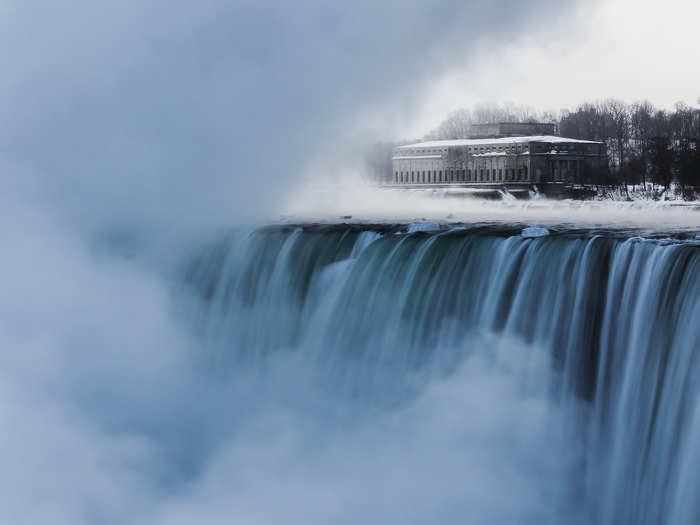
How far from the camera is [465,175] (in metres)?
72.0

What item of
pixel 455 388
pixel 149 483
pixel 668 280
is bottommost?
pixel 149 483

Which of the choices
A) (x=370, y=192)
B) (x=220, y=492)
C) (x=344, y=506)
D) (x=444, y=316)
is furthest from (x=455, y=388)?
(x=370, y=192)

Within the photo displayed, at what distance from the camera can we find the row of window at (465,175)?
66562 millimetres

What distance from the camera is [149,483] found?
16.2 metres

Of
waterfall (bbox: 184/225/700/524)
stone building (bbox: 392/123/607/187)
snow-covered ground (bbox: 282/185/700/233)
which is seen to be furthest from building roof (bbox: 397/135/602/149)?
waterfall (bbox: 184/225/700/524)

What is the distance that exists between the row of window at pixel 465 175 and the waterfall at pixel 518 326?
1736 inches

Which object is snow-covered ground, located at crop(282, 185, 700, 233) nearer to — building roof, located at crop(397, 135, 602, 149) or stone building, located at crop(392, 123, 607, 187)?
stone building, located at crop(392, 123, 607, 187)

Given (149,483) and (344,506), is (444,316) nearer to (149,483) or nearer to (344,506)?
(344,506)

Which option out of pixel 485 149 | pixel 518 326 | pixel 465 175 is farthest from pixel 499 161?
pixel 518 326

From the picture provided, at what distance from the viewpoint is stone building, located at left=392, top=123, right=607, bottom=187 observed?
6531 cm

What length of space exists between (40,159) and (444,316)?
46.7 feet

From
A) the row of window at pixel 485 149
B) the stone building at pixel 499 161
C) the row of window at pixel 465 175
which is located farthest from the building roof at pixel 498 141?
the row of window at pixel 465 175

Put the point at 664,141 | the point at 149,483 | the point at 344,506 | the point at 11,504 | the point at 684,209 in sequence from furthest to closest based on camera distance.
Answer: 1. the point at 664,141
2. the point at 684,209
3. the point at 149,483
4. the point at 11,504
5. the point at 344,506

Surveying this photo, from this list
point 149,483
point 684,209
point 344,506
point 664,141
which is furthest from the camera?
point 664,141
